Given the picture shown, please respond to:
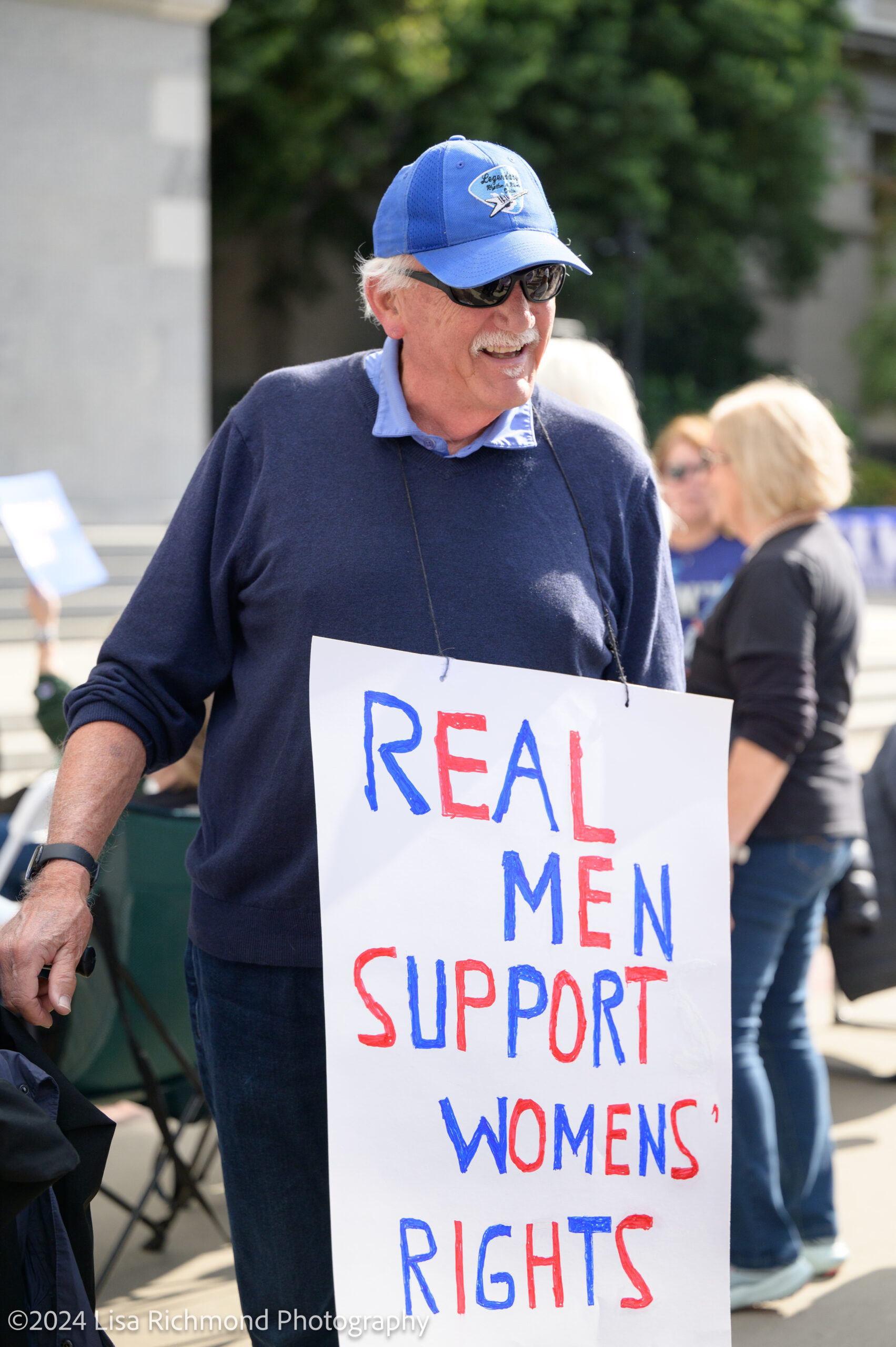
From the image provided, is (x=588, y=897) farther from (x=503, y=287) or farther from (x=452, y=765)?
(x=503, y=287)

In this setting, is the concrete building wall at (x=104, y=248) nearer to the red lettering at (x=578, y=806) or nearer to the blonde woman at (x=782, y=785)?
the blonde woman at (x=782, y=785)

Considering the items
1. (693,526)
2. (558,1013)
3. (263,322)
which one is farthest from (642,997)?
(263,322)

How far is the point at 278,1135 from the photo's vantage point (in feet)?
6.01

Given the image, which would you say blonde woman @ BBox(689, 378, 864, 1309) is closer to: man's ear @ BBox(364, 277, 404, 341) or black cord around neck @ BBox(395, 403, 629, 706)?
black cord around neck @ BBox(395, 403, 629, 706)

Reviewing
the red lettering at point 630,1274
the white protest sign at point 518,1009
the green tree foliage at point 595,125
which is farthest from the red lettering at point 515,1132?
the green tree foliage at point 595,125

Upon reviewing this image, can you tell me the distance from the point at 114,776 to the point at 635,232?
58.4ft

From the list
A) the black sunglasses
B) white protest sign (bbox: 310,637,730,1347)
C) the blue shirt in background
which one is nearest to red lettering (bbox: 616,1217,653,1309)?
white protest sign (bbox: 310,637,730,1347)

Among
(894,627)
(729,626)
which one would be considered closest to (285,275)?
(894,627)

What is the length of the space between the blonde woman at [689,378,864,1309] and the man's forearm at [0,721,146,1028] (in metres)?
1.44

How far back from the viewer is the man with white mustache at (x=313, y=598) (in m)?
1.76

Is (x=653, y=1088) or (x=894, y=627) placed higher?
(x=653, y=1088)

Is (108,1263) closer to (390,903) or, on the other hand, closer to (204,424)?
(390,903)

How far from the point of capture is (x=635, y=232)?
18.4m

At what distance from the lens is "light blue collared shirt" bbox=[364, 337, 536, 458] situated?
1819 mm
